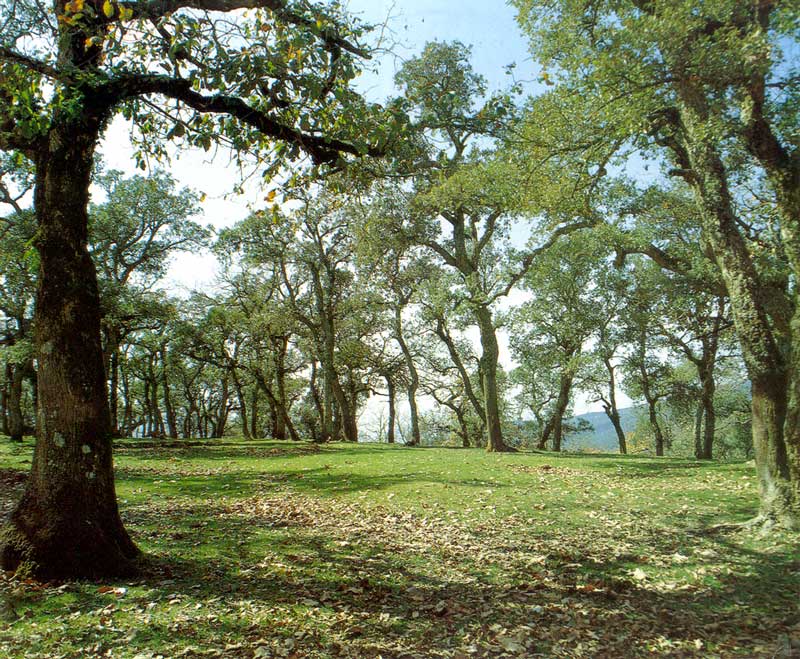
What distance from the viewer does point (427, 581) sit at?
6391 mm

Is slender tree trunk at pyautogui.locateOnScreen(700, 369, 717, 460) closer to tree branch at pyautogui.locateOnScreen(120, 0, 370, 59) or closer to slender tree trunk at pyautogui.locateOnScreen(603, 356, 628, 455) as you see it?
slender tree trunk at pyautogui.locateOnScreen(603, 356, 628, 455)

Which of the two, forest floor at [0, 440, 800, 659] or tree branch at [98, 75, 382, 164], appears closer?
forest floor at [0, 440, 800, 659]

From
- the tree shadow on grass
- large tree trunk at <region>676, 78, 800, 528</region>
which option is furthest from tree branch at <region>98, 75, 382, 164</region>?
large tree trunk at <region>676, 78, 800, 528</region>

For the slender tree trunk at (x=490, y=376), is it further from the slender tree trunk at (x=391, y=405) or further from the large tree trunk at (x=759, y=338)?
the slender tree trunk at (x=391, y=405)

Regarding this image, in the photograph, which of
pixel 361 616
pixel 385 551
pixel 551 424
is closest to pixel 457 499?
pixel 385 551

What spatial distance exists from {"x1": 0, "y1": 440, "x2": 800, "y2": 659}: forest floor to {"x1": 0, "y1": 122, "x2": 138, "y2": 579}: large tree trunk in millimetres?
361

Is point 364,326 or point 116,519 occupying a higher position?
point 364,326

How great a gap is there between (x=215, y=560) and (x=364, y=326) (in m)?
29.5

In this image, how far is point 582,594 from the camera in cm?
596

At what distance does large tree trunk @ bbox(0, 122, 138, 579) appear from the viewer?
5.41 meters

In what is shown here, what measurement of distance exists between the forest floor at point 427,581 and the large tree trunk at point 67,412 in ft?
1.18

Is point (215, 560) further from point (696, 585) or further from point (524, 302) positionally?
point (524, 302)

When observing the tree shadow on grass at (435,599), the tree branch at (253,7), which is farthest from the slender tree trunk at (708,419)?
the tree branch at (253,7)

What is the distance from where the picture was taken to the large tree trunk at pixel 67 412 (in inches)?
213
